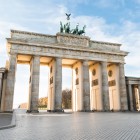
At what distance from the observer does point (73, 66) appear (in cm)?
4503

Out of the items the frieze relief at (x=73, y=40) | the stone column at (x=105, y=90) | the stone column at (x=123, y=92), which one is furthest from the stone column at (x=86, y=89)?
the stone column at (x=123, y=92)

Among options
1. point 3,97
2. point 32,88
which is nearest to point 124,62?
point 32,88

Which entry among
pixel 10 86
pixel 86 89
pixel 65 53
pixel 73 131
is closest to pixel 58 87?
pixel 86 89

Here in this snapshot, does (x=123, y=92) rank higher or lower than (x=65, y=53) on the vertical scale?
lower

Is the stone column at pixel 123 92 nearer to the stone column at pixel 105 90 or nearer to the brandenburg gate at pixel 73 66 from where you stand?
the brandenburg gate at pixel 73 66

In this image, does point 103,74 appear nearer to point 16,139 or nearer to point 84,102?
point 84,102

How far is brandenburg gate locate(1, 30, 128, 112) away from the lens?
3434 cm

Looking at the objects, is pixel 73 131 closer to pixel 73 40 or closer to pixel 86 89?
pixel 86 89

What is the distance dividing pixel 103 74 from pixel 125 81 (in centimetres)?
620

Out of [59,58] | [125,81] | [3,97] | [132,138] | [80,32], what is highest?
[80,32]

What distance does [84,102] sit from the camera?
37.1 metres

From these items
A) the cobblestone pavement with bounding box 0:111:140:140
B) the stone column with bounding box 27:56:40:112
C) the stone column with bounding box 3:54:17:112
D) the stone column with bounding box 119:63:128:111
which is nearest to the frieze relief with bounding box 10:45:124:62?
the stone column with bounding box 27:56:40:112

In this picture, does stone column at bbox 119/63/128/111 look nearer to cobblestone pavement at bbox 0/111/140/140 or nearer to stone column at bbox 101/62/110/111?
stone column at bbox 101/62/110/111

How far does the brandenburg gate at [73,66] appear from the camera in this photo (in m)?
34.3
